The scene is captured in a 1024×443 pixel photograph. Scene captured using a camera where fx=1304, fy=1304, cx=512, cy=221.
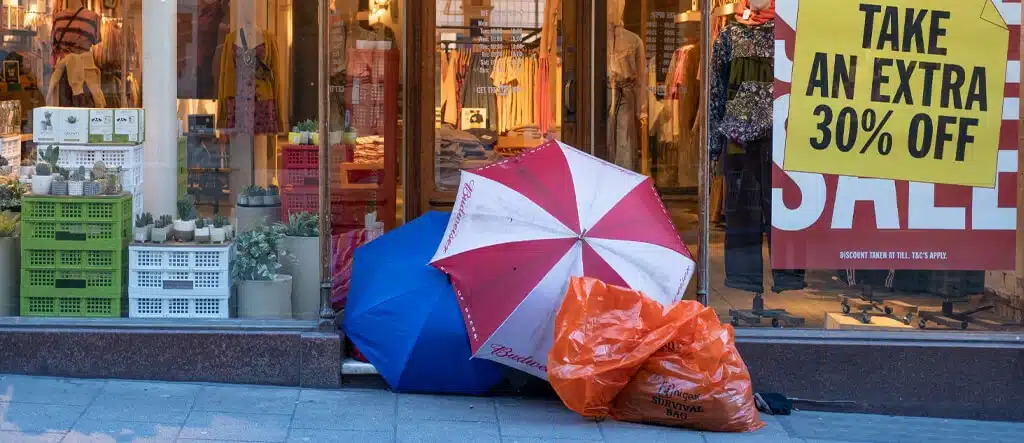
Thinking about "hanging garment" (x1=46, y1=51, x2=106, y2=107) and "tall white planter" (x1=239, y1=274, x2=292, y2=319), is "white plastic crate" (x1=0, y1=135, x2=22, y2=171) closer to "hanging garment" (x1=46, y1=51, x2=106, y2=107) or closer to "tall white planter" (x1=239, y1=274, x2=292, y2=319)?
"hanging garment" (x1=46, y1=51, x2=106, y2=107)

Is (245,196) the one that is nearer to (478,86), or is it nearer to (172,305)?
(172,305)

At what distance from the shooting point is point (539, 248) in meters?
6.10

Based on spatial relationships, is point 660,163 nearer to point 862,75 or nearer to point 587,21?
point 587,21

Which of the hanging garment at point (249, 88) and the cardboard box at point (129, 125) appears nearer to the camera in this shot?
the cardboard box at point (129, 125)

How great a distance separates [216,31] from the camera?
24.3ft

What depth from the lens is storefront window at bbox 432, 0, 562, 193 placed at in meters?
8.62

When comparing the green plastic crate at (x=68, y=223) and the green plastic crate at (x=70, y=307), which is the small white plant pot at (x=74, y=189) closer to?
the green plastic crate at (x=68, y=223)

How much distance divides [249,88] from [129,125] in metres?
0.82

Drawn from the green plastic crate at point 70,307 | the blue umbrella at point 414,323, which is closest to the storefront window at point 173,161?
the green plastic crate at point 70,307

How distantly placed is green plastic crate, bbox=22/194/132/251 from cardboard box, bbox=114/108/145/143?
0.42 meters

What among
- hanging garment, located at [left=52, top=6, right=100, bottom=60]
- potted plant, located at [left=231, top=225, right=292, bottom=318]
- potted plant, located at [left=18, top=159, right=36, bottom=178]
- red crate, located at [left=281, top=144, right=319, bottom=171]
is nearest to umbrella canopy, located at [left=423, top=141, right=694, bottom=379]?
potted plant, located at [left=231, top=225, right=292, bottom=318]

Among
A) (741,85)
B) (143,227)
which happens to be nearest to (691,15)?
(741,85)

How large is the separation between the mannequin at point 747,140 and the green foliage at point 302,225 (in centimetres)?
219

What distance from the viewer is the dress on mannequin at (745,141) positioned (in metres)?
6.79
